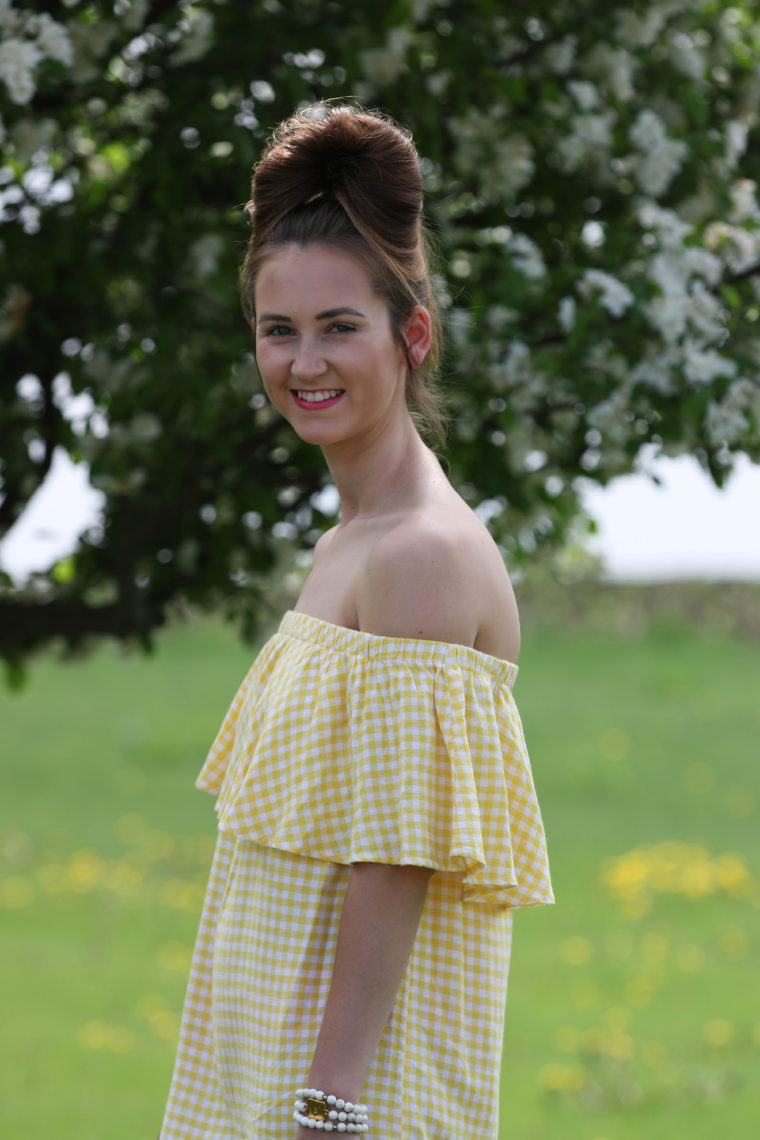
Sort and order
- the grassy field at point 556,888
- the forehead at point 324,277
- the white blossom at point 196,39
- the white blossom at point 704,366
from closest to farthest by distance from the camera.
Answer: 1. the forehead at point 324,277
2. the white blossom at point 704,366
3. the white blossom at point 196,39
4. the grassy field at point 556,888

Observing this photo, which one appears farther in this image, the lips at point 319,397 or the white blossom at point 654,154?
the white blossom at point 654,154

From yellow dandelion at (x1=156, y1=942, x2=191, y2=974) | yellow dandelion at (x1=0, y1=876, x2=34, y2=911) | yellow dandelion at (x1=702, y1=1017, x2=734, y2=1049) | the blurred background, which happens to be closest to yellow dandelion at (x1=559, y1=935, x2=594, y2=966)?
yellow dandelion at (x1=702, y1=1017, x2=734, y2=1049)

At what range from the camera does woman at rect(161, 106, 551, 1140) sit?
1.69 meters

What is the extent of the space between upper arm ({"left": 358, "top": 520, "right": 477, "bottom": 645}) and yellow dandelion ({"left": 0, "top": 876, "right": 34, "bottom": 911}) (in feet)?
25.4

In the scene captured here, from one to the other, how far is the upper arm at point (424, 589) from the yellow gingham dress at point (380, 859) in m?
0.02

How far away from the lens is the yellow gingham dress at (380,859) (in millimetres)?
1705

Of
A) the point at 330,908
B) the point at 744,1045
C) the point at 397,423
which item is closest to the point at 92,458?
the point at 397,423

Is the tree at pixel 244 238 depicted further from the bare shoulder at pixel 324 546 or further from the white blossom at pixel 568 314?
the bare shoulder at pixel 324 546

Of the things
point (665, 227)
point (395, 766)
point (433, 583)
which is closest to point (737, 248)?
point (665, 227)

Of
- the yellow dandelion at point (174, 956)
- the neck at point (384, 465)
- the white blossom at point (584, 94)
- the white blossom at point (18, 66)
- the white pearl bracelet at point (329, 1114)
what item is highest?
the white blossom at point (584, 94)

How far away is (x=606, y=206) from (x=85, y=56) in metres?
1.29

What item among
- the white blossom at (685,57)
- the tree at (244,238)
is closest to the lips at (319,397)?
the tree at (244,238)

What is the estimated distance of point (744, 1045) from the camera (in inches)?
259

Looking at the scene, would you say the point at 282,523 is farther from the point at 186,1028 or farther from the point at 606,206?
the point at 186,1028
